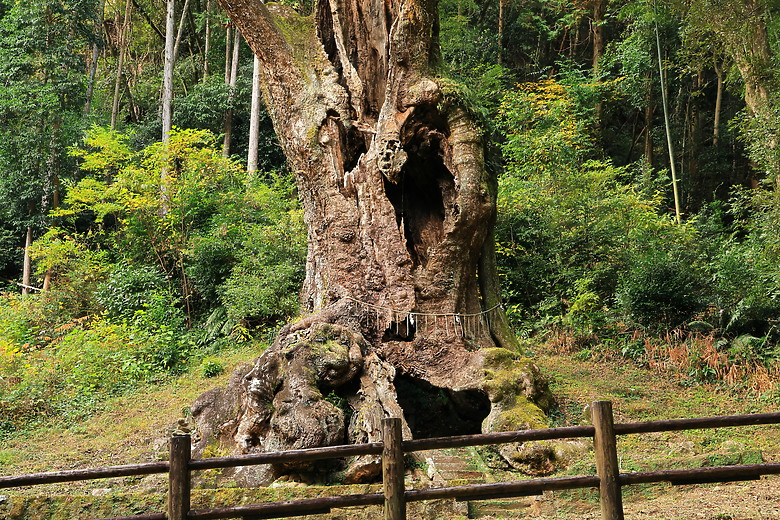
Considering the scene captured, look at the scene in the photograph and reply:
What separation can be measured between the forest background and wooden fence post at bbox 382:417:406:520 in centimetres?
697

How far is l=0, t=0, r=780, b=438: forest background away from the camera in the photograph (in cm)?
1377

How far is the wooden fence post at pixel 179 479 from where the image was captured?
5.23 m

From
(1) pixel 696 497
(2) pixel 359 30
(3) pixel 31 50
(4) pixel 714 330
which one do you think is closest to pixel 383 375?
(1) pixel 696 497

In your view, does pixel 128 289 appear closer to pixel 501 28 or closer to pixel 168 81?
pixel 168 81

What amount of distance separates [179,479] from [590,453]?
5.65m

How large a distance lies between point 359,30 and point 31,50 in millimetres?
16305

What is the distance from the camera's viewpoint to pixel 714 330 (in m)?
13.2

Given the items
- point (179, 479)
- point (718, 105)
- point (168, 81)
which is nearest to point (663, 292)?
point (179, 479)

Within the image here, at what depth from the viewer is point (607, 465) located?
529cm

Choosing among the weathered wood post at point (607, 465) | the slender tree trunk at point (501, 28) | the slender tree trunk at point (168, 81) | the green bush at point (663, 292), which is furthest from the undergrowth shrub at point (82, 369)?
the slender tree trunk at point (501, 28)

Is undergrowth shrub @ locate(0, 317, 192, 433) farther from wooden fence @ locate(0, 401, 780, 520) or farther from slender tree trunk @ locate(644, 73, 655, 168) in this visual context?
slender tree trunk @ locate(644, 73, 655, 168)

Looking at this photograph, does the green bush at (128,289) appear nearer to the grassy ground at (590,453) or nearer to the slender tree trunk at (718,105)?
the grassy ground at (590,453)

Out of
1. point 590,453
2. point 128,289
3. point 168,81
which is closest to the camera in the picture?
point 590,453

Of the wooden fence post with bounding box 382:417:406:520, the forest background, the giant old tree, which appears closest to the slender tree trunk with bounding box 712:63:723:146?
the forest background
